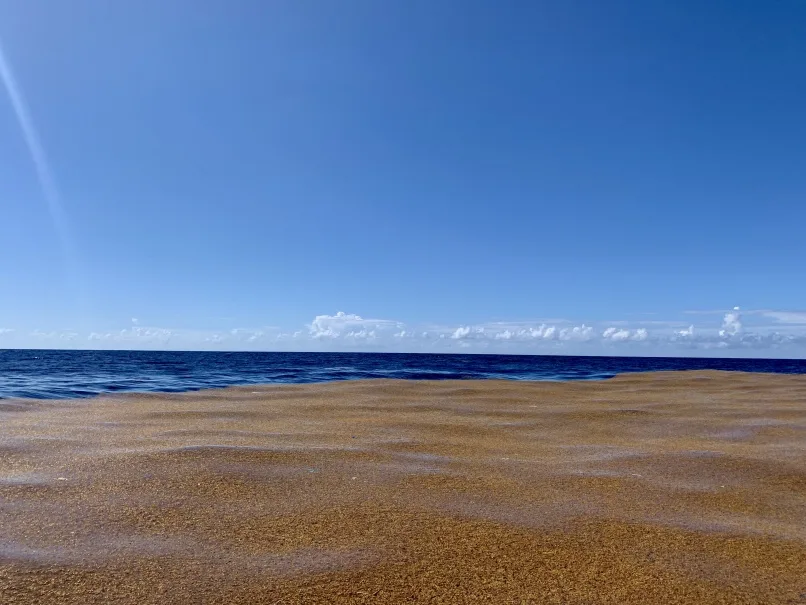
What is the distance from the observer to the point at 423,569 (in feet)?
13.6

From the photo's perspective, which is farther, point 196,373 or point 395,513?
point 196,373

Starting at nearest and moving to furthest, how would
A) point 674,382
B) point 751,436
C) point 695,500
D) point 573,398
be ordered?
point 695,500
point 751,436
point 573,398
point 674,382

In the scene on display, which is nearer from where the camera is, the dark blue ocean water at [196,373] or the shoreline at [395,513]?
the shoreline at [395,513]

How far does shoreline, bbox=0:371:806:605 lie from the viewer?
3932 millimetres

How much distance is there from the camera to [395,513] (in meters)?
5.41

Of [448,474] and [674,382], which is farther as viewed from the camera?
[674,382]

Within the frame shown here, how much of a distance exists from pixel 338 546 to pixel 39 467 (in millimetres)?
4625

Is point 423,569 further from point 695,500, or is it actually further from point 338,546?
point 695,500

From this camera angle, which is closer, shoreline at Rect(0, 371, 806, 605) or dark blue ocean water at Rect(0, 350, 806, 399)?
shoreline at Rect(0, 371, 806, 605)

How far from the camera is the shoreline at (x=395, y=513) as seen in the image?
393 cm

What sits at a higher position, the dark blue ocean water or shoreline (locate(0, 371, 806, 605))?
the dark blue ocean water

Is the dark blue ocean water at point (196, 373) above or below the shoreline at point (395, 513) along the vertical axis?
above

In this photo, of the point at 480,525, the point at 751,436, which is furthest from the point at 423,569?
the point at 751,436

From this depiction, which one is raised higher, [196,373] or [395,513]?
[196,373]
